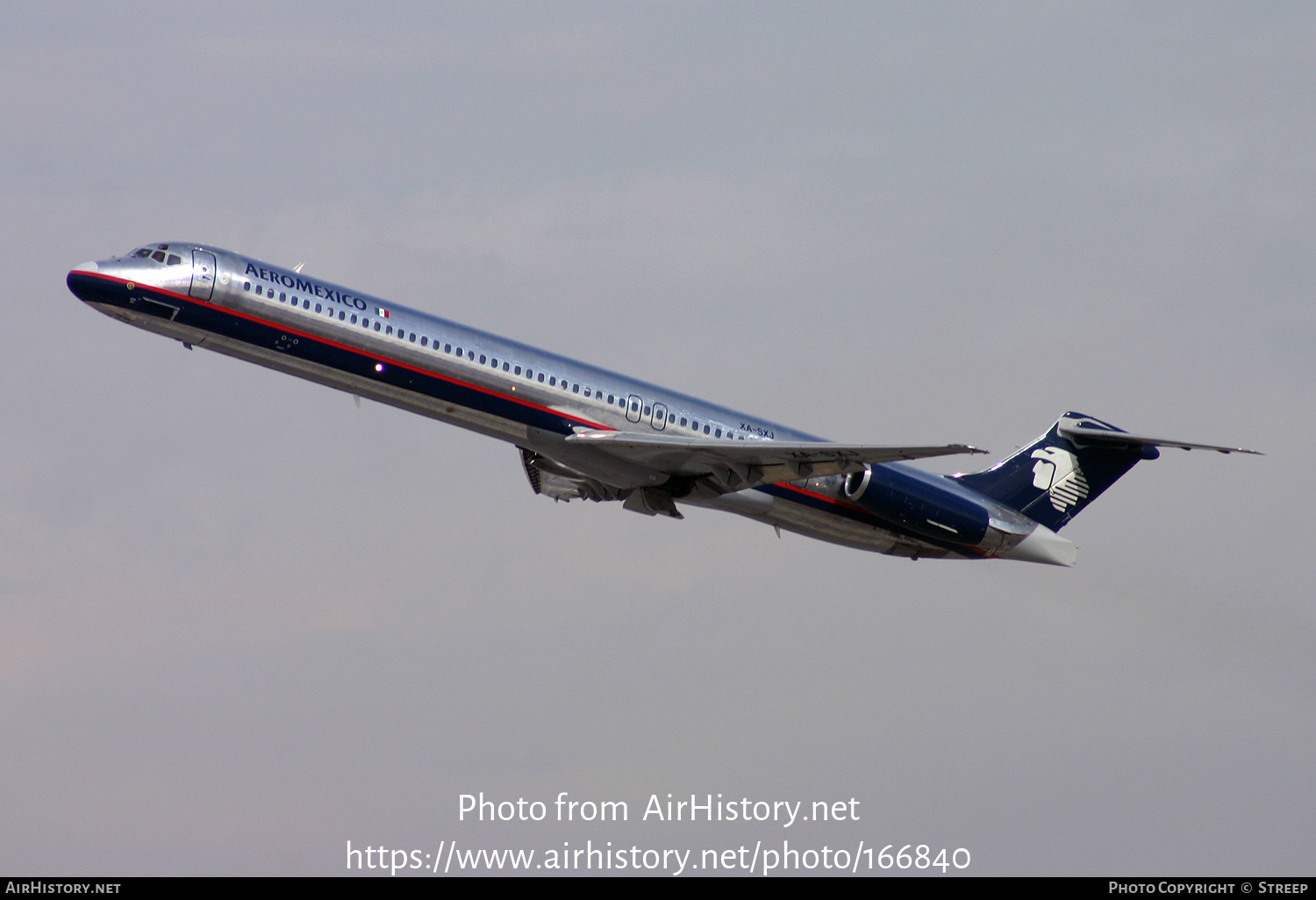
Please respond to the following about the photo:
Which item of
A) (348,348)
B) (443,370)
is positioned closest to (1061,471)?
(443,370)

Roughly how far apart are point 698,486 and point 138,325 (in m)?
14.8

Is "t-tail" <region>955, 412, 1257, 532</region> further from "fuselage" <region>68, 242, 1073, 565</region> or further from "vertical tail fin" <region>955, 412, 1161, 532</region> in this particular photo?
"fuselage" <region>68, 242, 1073, 565</region>

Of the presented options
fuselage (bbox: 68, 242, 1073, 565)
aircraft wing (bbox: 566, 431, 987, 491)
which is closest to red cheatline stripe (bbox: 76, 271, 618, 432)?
fuselage (bbox: 68, 242, 1073, 565)

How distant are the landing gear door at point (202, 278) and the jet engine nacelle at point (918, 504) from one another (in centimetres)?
1766

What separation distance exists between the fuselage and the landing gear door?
3cm

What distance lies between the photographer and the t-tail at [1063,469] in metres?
48.6

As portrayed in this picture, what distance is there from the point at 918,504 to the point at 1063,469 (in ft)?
20.7

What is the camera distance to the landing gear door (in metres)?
38.7

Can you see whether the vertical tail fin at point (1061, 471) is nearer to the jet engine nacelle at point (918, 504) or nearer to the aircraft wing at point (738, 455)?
the jet engine nacelle at point (918, 504)

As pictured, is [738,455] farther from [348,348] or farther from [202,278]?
[202,278]

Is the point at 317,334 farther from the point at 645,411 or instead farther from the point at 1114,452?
the point at 1114,452

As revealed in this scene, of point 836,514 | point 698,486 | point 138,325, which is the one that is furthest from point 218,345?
point 836,514

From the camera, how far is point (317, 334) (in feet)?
129

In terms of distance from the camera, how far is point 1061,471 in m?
49.2
